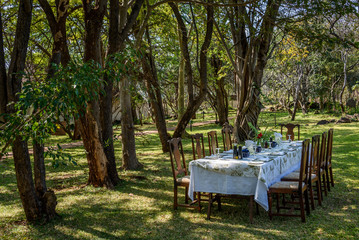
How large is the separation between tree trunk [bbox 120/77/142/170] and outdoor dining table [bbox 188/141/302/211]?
3.92 meters

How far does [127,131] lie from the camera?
9133 millimetres

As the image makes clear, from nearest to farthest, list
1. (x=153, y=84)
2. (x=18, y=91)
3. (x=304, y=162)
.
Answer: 1. (x=18, y=91)
2. (x=304, y=162)
3. (x=153, y=84)

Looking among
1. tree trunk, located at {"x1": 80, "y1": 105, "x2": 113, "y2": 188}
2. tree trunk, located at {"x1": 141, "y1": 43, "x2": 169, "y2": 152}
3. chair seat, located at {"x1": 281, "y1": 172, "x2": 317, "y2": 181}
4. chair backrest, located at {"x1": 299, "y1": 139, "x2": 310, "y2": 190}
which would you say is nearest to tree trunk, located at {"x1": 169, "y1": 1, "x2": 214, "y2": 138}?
tree trunk, located at {"x1": 141, "y1": 43, "x2": 169, "y2": 152}

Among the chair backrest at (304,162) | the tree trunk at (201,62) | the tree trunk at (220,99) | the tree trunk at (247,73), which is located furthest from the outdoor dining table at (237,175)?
the tree trunk at (220,99)

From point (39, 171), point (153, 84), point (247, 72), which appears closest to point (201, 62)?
point (153, 84)

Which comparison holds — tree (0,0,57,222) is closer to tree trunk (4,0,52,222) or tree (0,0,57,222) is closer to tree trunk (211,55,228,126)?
tree trunk (4,0,52,222)

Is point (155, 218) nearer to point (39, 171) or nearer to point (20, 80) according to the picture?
point (39, 171)

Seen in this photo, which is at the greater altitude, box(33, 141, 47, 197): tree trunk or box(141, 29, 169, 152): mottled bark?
box(141, 29, 169, 152): mottled bark

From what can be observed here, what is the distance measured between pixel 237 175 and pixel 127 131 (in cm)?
467

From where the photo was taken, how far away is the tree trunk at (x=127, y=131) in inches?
353

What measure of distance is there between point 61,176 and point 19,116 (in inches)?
222

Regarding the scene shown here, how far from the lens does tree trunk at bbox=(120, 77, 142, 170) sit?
29.5 feet

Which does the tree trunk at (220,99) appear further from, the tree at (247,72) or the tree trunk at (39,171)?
the tree trunk at (39,171)

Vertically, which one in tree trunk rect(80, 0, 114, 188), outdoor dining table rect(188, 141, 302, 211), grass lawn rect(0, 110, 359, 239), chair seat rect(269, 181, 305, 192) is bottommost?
grass lawn rect(0, 110, 359, 239)
